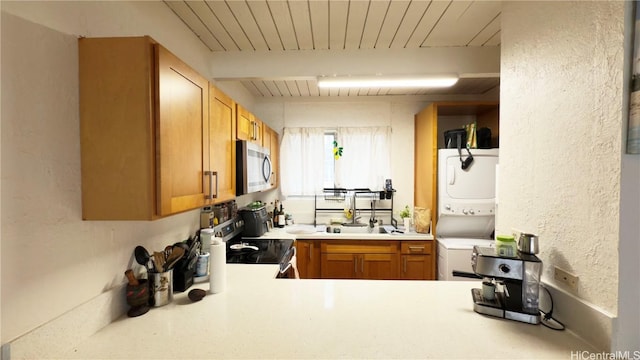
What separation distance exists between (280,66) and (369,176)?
6.02 ft

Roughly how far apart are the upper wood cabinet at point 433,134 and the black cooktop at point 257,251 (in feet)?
5.38

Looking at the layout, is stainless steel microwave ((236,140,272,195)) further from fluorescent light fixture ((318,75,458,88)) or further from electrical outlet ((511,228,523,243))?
electrical outlet ((511,228,523,243))

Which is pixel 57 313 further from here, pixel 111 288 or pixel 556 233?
pixel 556 233

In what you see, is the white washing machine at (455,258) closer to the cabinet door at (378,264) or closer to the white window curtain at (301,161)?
the cabinet door at (378,264)

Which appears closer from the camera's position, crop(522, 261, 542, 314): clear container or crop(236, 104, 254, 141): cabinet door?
crop(522, 261, 542, 314): clear container

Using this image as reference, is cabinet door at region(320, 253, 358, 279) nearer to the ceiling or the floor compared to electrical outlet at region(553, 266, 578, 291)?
nearer to the floor

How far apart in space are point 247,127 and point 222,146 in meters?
0.58

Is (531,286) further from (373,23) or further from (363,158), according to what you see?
(363,158)

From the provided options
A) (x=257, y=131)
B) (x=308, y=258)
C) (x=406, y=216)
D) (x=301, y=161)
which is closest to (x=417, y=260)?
(x=406, y=216)

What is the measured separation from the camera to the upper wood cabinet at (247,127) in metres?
1.99

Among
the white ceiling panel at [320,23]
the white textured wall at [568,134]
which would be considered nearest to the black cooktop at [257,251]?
the white textured wall at [568,134]

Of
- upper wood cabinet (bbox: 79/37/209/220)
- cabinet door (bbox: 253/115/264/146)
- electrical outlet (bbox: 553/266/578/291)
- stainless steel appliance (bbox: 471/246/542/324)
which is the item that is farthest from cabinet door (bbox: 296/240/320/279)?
electrical outlet (bbox: 553/266/578/291)

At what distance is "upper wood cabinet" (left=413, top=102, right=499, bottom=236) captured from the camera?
2840 millimetres

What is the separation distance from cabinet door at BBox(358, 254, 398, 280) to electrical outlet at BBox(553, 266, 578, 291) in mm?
1796
